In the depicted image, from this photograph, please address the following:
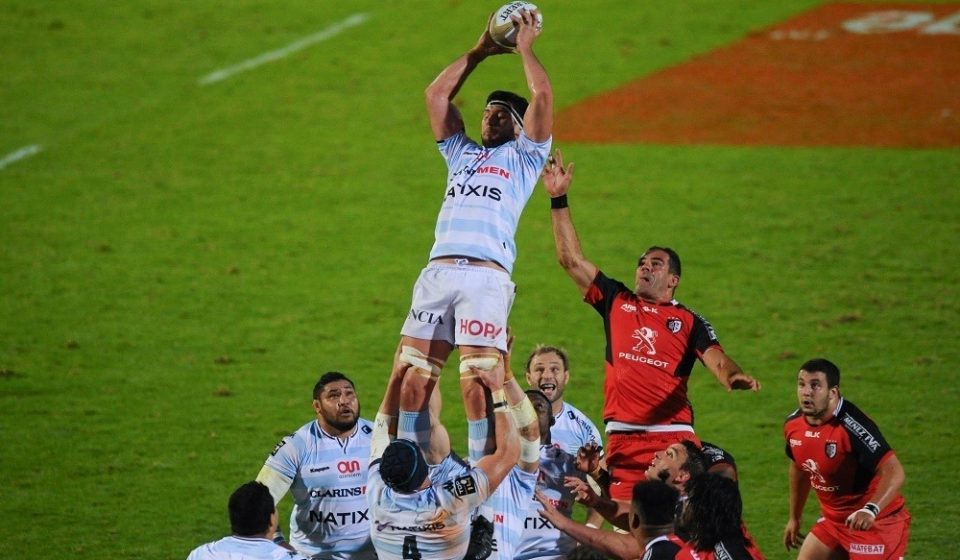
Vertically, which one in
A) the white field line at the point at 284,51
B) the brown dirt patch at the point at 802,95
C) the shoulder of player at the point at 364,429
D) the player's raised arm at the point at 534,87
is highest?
the white field line at the point at 284,51

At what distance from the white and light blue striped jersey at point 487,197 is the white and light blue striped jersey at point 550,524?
2.20 m

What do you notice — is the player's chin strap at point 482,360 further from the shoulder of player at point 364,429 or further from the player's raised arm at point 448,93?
the shoulder of player at point 364,429

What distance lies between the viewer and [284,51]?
85.9 ft

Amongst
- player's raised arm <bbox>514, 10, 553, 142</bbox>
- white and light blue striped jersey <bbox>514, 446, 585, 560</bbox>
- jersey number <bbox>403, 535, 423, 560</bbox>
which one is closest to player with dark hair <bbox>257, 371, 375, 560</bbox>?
white and light blue striped jersey <bbox>514, 446, 585, 560</bbox>

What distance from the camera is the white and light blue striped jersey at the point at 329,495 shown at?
10.9 metres

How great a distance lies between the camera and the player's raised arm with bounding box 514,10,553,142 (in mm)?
8953

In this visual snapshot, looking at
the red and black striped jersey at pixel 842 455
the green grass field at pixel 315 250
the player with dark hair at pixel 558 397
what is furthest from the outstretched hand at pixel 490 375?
the green grass field at pixel 315 250

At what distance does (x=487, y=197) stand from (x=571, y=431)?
2639mm

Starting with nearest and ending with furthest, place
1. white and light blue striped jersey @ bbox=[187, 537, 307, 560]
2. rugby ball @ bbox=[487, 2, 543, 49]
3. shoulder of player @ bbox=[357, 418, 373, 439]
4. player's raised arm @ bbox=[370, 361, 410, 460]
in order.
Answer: white and light blue striped jersey @ bbox=[187, 537, 307, 560]
player's raised arm @ bbox=[370, 361, 410, 460]
rugby ball @ bbox=[487, 2, 543, 49]
shoulder of player @ bbox=[357, 418, 373, 439]

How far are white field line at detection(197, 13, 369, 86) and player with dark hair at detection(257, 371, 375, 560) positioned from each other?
15.0m

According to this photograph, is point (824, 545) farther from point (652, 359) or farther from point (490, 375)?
point (490, 375)

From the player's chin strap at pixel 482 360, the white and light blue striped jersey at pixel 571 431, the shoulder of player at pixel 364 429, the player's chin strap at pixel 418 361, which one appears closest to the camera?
the player's chin strap at pixel 482 360

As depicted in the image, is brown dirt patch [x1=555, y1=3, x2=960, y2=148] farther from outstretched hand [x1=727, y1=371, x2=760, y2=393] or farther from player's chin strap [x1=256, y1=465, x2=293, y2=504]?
outstretched hand [x1=727, y1=371, x2=760, y2=393]

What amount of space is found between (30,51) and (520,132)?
1870 cm
